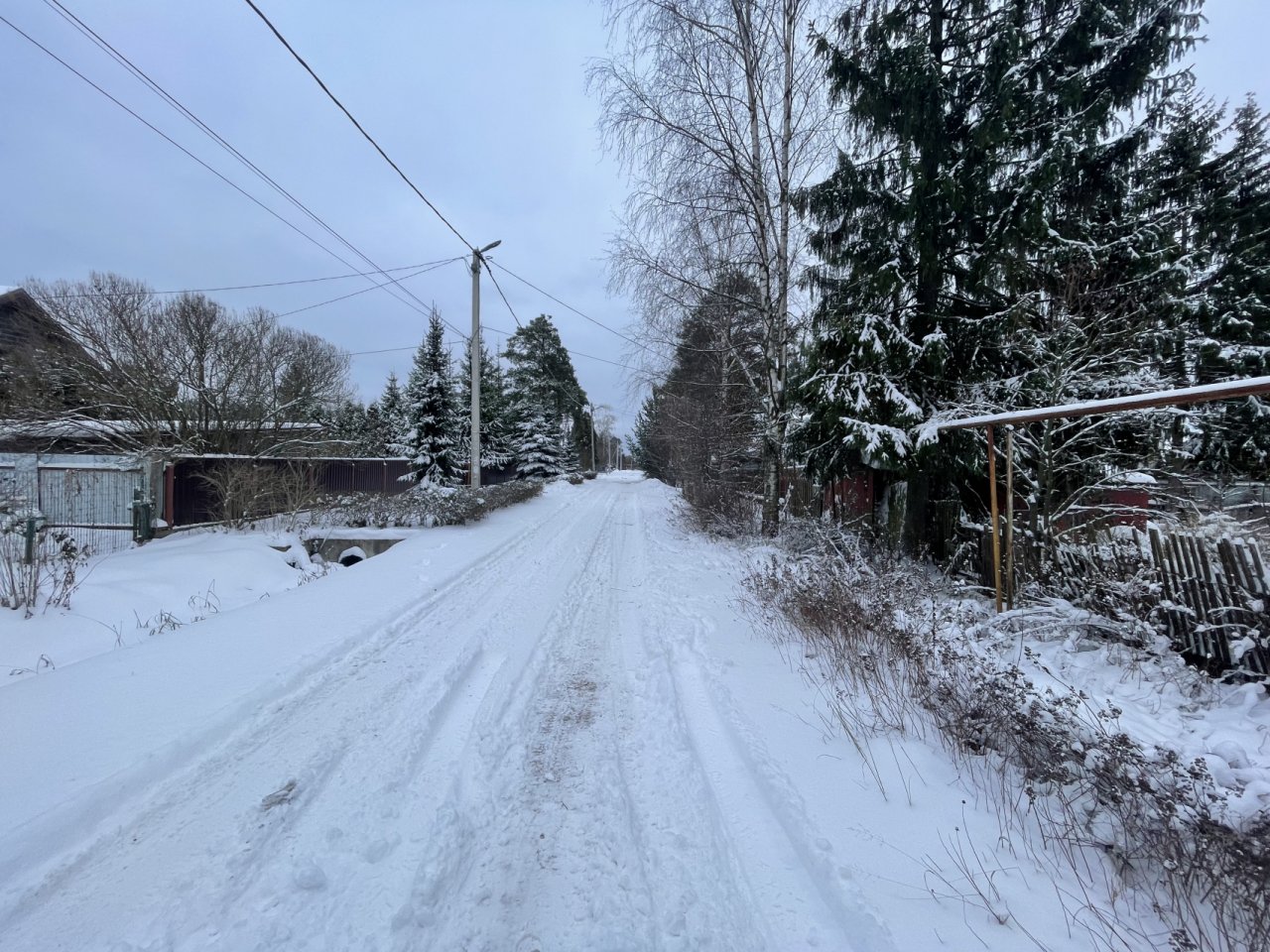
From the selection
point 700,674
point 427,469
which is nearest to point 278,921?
point 700,674

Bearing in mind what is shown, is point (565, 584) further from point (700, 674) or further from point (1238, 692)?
point (1238, 692)

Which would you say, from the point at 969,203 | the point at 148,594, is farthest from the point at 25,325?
the point at 969,203

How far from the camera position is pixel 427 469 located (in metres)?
20.7

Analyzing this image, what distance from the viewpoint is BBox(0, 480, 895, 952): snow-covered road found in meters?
1.86

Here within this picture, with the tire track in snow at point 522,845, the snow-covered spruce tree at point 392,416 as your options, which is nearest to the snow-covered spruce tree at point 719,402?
the tire track in snow at point 522,845

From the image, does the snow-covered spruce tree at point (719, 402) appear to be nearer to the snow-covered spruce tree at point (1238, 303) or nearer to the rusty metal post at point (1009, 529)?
the rusty metal post at point (1009, 529)

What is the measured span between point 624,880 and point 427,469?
20.4 m

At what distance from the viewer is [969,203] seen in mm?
7172

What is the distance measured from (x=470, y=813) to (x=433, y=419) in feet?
65.6

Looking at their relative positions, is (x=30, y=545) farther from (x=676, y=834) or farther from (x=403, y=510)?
(x=676, y=834)

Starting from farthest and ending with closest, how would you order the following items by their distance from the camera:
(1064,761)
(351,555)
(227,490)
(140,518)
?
1. (227,490)
2. (351,555)
3. (140,518)
4. (1064,761)

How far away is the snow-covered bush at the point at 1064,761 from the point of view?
1912 millimetres

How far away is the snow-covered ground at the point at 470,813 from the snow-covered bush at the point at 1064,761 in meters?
0.23

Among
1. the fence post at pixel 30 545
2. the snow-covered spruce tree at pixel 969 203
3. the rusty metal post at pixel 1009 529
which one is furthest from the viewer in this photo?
the snow-covered spruce tree at pixel 969 203
